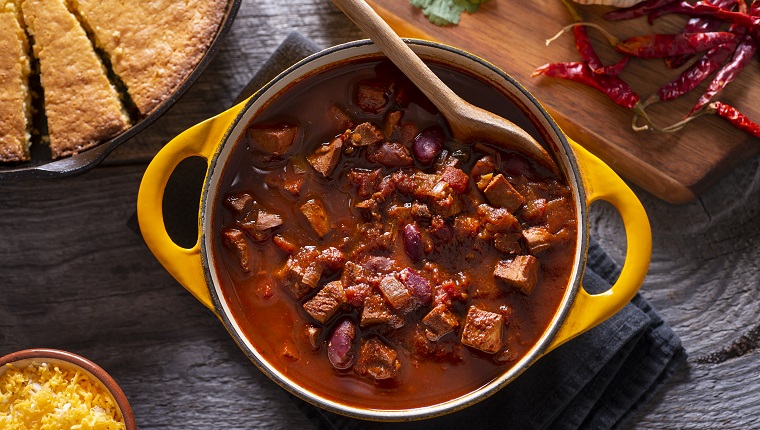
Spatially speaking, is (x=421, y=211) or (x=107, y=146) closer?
(x=421, y=211)

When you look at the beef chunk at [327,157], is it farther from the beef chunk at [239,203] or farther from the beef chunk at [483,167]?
the beef chunk at [483,167]

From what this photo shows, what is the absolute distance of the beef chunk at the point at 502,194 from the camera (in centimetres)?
303

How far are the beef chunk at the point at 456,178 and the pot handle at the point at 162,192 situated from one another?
34.5 inches

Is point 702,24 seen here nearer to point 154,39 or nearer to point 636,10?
point 636,10

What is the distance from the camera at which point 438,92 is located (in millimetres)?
3004

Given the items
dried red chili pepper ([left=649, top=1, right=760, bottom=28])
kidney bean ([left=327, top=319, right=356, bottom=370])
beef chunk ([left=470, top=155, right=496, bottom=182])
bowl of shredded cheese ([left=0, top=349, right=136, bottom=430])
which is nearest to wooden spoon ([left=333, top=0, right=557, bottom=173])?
beef chunk ([left=470, top=155, right=496, bottom=182])

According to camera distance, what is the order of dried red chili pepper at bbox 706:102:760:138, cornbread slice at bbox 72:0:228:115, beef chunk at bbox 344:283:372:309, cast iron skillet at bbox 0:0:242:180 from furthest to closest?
dried red chili pepper at bbox 706:102:760:138, cornbread slice at bbox 72:0:228:115, cast iron skillet at bbox 0:0:242:180, beef chunk at bbox 344:283:372:309

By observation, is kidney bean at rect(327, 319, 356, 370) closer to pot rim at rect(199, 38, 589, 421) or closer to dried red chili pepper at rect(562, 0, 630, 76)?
pot rim at rect(199, 38, 589, 421)

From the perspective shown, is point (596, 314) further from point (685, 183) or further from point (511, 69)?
point (511, 69)

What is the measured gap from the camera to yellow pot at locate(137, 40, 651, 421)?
2.98m

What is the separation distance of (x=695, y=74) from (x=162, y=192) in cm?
259

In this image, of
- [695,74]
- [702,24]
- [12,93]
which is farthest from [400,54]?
[12,93]

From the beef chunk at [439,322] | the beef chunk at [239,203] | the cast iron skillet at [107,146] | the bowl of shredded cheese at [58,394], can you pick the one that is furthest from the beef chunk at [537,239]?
the bowl of shredded cheese at [58,394]

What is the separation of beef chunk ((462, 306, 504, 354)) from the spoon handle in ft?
2.78
